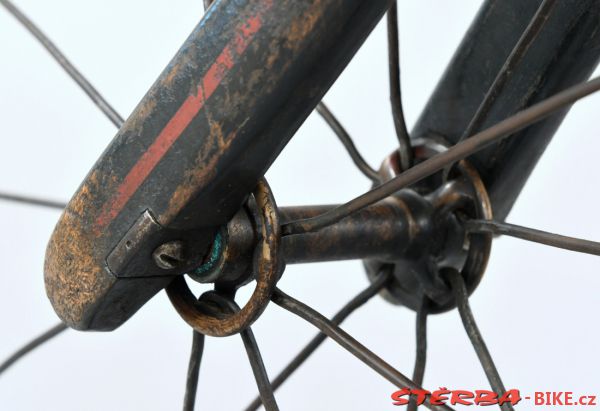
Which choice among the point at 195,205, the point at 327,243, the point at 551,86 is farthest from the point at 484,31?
the point at 195,205

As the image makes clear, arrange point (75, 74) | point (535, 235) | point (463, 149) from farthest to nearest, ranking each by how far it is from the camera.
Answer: point (75, 74), point (535, 235), point (463, 149)

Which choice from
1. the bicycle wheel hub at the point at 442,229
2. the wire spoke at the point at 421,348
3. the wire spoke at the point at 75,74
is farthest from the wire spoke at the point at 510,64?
the wire spoke at the point at 75,74

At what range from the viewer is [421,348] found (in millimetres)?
883

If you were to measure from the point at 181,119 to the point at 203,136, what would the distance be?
2 cm

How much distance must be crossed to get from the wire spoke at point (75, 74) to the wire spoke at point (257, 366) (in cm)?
18

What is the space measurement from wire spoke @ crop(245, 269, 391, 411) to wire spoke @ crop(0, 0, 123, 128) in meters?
0.26

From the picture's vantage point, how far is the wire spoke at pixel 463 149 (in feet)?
1.95

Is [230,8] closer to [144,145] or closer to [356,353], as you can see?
[144,145]

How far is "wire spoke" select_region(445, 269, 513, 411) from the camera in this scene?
2.54ft

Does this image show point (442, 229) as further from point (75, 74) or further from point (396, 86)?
point (75, 74)

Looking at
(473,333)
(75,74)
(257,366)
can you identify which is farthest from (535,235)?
(75,74)

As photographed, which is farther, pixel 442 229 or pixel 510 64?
pixel 442 229

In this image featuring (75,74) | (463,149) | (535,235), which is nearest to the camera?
(463,149)

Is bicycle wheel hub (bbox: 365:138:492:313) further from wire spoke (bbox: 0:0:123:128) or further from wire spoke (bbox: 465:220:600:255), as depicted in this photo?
wire spoke (bbox: 0:0:123:128)
